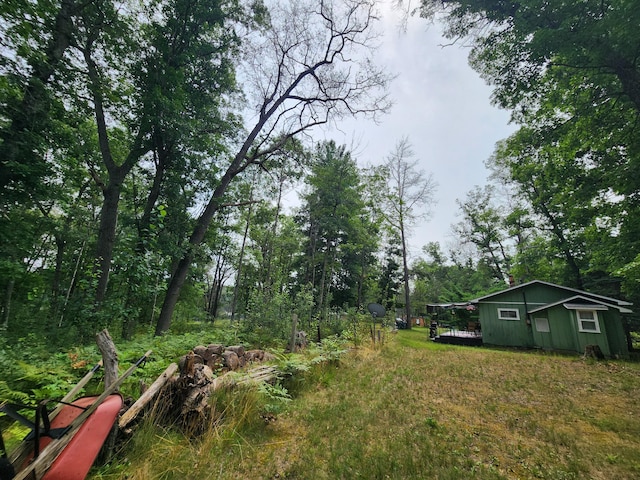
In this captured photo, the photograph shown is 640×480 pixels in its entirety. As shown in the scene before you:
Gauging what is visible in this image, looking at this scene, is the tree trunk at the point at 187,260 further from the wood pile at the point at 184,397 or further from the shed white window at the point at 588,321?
the shed white window at the point at 588,321

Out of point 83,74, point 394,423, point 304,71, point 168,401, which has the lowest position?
point 394,423

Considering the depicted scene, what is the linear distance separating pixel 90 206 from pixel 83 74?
27.1 feet

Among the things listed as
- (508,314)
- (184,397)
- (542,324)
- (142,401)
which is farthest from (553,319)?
(142,401)

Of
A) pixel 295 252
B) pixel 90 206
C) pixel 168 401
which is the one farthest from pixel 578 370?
pixel 90 206

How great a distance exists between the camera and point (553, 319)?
414 inches

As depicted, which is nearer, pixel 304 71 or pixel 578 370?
pixel 578 370

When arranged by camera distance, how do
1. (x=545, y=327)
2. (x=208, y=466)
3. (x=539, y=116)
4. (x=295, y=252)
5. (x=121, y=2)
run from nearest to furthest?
(x=208, y=466) → (x=121, y=2) → (x=539, y=116) → (x=545, y=327) → (x=295, y=252)

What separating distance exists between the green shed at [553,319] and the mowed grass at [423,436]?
552 cm

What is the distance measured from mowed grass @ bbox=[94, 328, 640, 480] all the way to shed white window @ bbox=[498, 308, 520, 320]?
7.06 metres

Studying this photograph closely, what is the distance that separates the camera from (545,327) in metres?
10.8

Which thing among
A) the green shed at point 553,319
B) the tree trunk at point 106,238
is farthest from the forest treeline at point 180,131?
the green shed at point 553,319

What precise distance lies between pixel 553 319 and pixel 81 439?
14924mm

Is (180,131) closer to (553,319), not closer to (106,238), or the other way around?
(106,238)

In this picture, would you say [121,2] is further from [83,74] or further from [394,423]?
[394,423]
